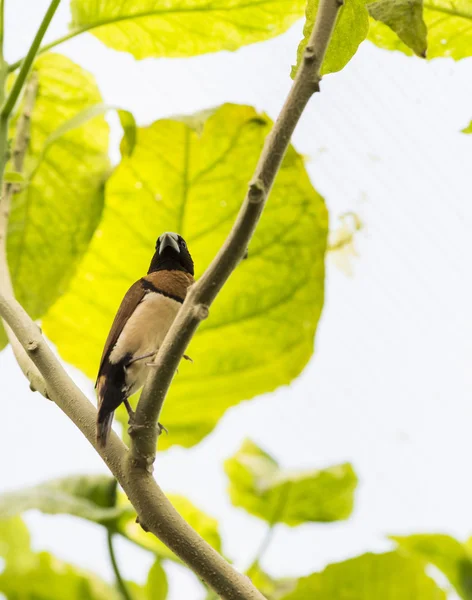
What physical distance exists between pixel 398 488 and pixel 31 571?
1.88 ft

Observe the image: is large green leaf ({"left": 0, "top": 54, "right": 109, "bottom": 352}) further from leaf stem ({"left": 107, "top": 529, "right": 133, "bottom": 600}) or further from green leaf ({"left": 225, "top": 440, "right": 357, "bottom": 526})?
green leaf ({"left": 225, "top": 440, "right": 357, "bottom": 526})

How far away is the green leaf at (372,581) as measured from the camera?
705 mm

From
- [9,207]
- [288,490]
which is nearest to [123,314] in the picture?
[9,207]

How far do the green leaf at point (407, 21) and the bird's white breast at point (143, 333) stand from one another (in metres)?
0.18

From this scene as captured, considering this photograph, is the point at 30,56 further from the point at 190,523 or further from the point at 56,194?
the point at 190,523

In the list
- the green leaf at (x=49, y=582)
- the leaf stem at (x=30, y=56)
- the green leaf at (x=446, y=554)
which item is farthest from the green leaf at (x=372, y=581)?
the leaf stem at (x=30, y=56)

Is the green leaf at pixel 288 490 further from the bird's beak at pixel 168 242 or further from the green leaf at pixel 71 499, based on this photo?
the bird's beak at pixel 168 242

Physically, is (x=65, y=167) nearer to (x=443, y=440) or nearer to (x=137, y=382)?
(x=137, y=382)

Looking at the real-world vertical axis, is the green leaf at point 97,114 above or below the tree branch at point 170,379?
above

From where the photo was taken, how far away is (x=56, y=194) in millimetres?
758

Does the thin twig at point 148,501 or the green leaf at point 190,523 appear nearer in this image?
the thin twig at point 148,501

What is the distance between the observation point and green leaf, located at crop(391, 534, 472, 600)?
80 cm

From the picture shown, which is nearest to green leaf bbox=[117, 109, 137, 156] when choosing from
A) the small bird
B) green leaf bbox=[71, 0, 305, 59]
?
green leaf bbox=[71, 0, 305, 59]

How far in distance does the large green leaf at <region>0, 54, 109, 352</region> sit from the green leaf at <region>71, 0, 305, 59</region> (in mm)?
95
